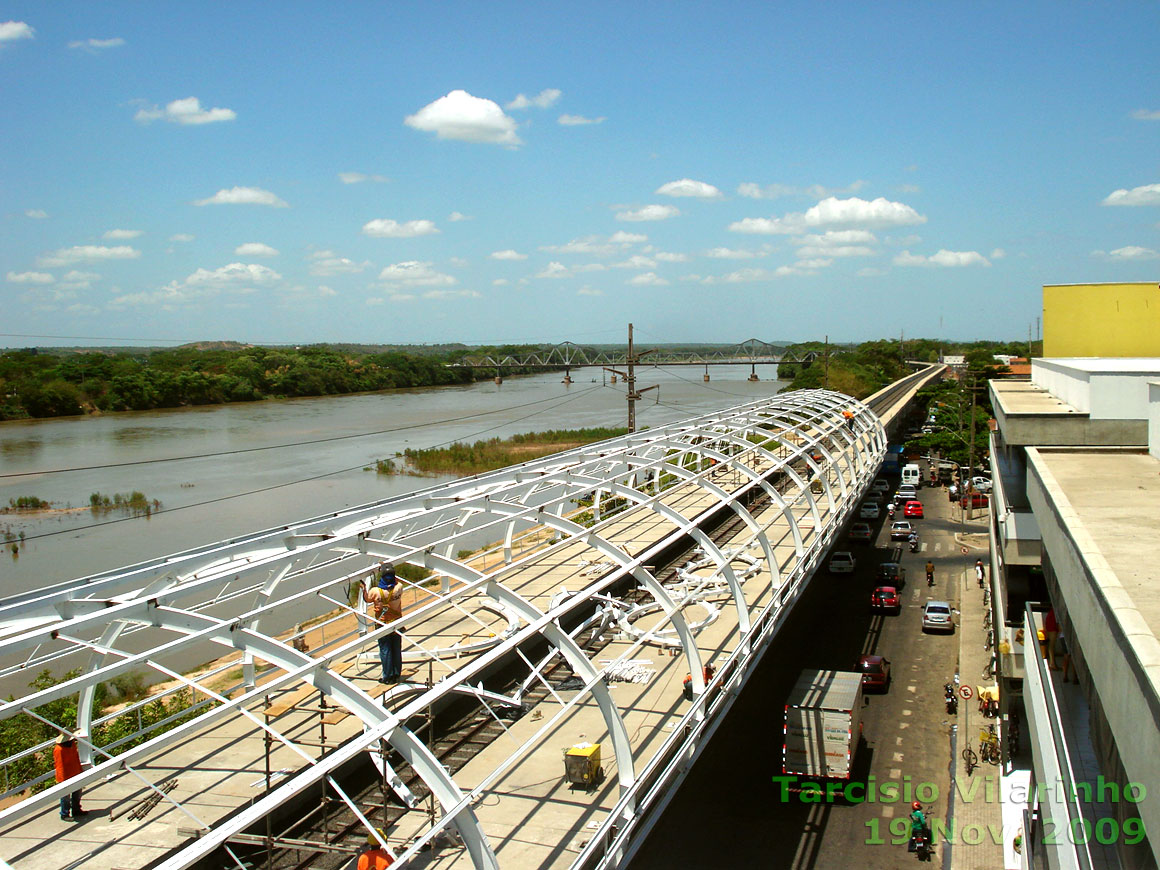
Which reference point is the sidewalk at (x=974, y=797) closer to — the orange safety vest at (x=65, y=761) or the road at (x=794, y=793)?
the road at (x=794, y=793)

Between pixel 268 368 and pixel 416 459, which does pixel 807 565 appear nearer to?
pixel 416 459

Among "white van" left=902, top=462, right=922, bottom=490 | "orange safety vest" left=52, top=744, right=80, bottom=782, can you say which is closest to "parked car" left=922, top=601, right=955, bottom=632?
"orange safety vest" left=52, top=744, right=80, bottom=782

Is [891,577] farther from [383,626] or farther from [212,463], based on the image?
[212,463]

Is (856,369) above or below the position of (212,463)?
above

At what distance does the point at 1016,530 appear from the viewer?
10.6m

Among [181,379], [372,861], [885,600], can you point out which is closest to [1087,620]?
[372,861]

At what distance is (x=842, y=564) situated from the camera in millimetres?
20047

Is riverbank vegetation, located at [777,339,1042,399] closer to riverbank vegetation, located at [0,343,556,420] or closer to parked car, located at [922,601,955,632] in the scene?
parked car, located at [922,601,955,632]

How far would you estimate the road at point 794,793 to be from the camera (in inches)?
356

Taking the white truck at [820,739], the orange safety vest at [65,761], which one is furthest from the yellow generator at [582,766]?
the white truck at [820,739]

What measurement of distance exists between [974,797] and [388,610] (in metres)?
7.89

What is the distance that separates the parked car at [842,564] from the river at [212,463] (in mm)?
11843

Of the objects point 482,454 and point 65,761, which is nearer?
point 65,761

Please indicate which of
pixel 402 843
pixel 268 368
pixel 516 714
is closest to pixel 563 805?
pixel 402 843
